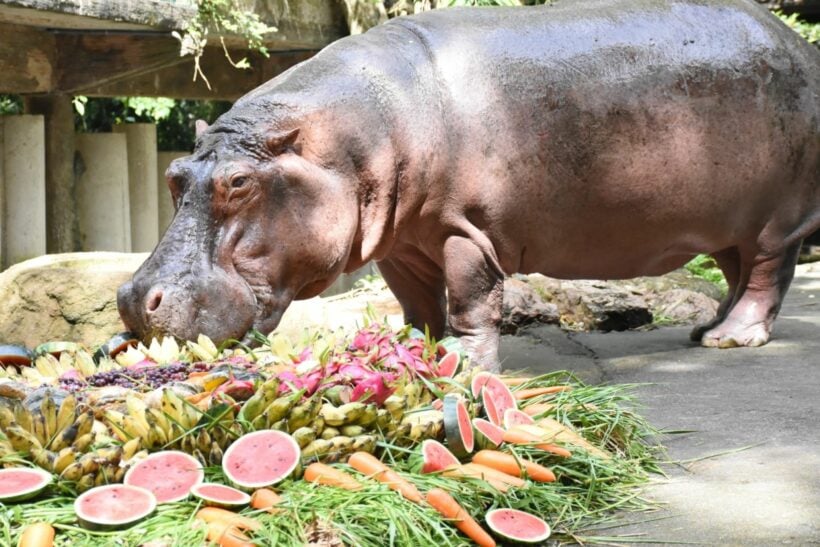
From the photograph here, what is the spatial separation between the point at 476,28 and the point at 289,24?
3.37 m

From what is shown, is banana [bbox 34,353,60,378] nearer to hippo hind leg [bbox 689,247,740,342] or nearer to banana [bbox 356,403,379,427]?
banana [bbox 356,403,379,427]

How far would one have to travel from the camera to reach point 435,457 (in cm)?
307

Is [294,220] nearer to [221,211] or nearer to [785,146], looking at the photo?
[221,211]

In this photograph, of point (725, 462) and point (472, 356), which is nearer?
point (725, 462)

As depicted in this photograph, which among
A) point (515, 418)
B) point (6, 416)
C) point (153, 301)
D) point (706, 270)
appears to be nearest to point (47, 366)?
point (153, 301)

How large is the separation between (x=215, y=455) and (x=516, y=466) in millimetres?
796

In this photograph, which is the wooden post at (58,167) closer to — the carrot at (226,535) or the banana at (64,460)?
the banana at (64,460)

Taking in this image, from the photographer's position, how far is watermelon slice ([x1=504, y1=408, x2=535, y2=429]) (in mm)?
3430

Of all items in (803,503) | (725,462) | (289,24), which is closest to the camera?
(803,503)

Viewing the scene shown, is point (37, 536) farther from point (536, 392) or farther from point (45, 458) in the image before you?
point (536, 392)

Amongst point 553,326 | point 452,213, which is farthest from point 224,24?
point 452,213

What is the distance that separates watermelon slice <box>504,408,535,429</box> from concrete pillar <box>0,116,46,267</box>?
4898mm

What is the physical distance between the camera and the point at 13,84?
23.5ft

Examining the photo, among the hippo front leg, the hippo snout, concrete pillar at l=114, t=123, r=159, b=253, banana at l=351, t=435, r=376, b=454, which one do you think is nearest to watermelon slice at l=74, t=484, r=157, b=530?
banana at l=351, t=435, r=376, b=454
